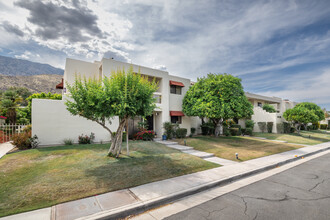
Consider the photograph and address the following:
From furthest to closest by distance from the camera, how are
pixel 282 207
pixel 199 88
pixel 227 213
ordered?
1. pixel 199 88
2. pixel 282 207
3. pixel 227 213

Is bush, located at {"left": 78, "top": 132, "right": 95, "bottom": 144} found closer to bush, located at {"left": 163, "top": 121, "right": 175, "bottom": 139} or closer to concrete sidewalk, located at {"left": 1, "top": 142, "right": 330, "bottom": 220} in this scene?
bush, located at {"left": 163, "top": 121, "right": 175, "bottom": 139}

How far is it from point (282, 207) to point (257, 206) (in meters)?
0.62

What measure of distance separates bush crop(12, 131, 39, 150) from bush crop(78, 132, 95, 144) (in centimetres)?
256

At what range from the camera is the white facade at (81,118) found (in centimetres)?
1068

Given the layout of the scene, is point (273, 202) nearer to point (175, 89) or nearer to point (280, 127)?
point (175, 89)

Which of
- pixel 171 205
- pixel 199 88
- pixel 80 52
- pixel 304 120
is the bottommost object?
pixel 171 205

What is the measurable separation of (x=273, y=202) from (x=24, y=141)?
511 inches

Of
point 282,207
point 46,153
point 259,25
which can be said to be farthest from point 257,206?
point 259,25

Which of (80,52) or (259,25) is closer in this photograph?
(259,25)

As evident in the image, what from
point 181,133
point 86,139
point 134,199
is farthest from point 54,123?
point 181,133

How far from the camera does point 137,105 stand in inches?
282

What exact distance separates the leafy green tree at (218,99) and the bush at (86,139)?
9.32m

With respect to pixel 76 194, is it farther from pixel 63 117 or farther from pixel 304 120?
pixel 304 120

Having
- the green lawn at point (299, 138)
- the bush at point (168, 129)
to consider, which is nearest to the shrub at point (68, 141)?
the bush at point (168, 129)
